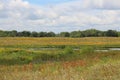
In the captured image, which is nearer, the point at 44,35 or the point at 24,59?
the point at 24,59

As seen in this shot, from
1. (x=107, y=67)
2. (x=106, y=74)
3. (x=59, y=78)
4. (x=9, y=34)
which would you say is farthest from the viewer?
(x=9, y=34)

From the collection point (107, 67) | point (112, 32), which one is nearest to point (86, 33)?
point (112, 32)

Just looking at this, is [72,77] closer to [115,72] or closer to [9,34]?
[115,72]

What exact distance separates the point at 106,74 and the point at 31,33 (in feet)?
375

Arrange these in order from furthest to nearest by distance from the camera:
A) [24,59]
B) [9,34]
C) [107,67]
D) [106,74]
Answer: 1. [9,34]
2. [24,59]
3. [107,67]
4. [106,74]

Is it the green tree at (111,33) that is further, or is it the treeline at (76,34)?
the treeline at (76,34)

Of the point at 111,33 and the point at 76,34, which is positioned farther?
the point at 76,34

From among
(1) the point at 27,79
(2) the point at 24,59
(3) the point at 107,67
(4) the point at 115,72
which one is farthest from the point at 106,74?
(2) the point at 24,59

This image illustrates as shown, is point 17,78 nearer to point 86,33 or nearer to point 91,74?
point 91,74

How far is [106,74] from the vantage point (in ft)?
37.4

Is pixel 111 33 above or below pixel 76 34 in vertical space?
above

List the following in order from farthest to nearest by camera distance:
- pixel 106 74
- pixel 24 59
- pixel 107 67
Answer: pixel 24 59
pixel 107 67
pixel 106 74

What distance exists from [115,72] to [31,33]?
114228 millimetres

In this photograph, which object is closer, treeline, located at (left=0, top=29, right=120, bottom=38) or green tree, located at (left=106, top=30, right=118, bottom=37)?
green tree, located at (left=106, top=30, right=118, bottom=37)
